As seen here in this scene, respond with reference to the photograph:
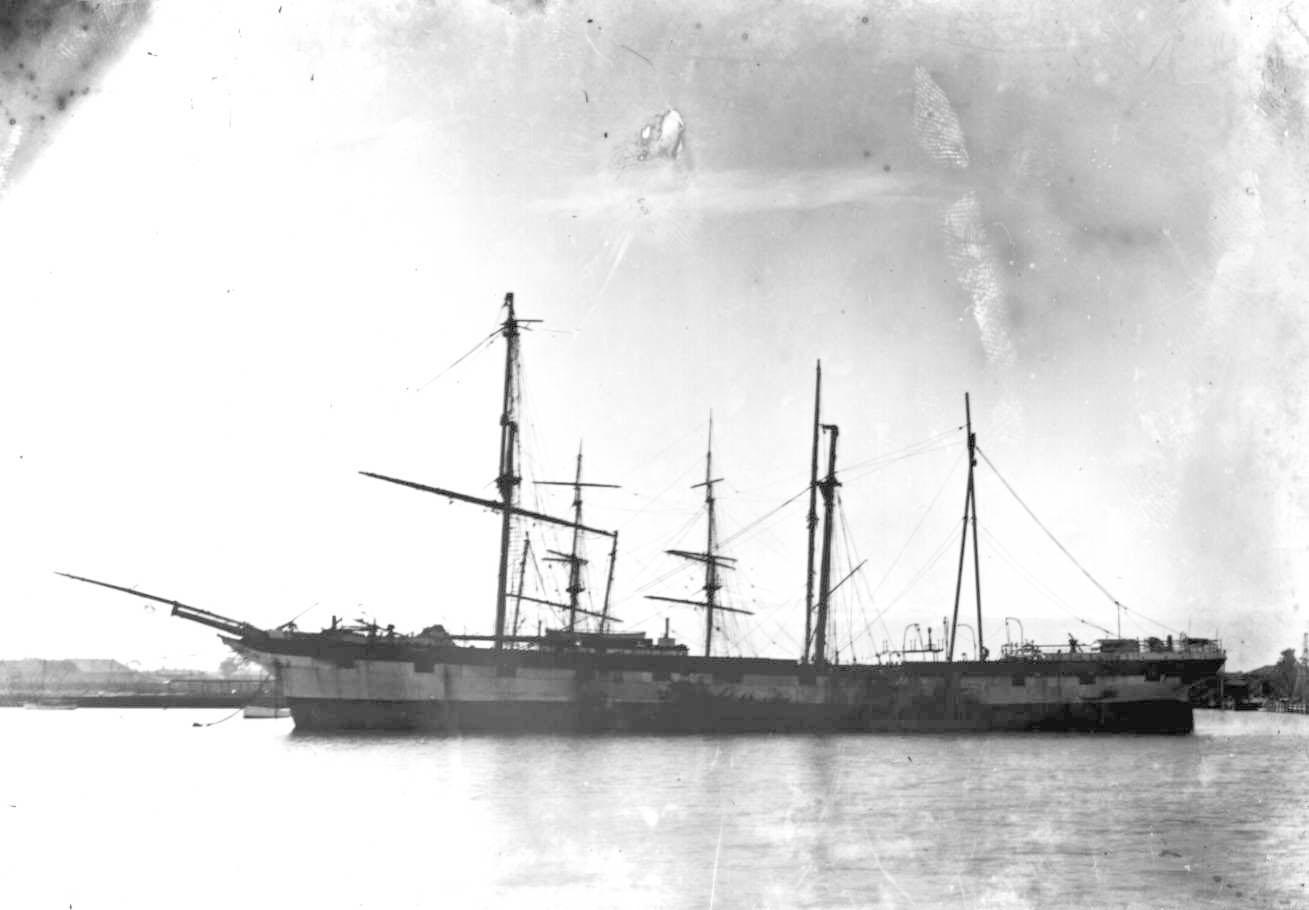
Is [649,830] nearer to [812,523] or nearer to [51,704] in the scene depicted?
[812,523]

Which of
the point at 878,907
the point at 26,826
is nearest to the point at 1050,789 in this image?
the point at 878,907

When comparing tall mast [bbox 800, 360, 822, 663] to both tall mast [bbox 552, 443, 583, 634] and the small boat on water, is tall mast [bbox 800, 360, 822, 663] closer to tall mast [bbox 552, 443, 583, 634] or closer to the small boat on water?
tall mast [bbox 552, 443, 583, 634]

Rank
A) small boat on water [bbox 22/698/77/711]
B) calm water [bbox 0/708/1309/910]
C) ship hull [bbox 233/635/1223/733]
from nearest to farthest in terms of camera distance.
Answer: calm water [bbox 0/708/1309/910]
ship hull [bbox 233/635/1223/733]
small boat on water [bbox 22/698/77/711]

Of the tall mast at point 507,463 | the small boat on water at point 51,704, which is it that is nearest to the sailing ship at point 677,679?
the tall mast at point 507,463

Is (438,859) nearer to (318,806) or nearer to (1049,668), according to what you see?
(318,806)

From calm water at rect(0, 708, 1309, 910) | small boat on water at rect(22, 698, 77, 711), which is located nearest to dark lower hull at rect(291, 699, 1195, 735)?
calm water at rect(0, 708, 1309, 910)

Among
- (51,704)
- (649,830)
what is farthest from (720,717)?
(51,704)
